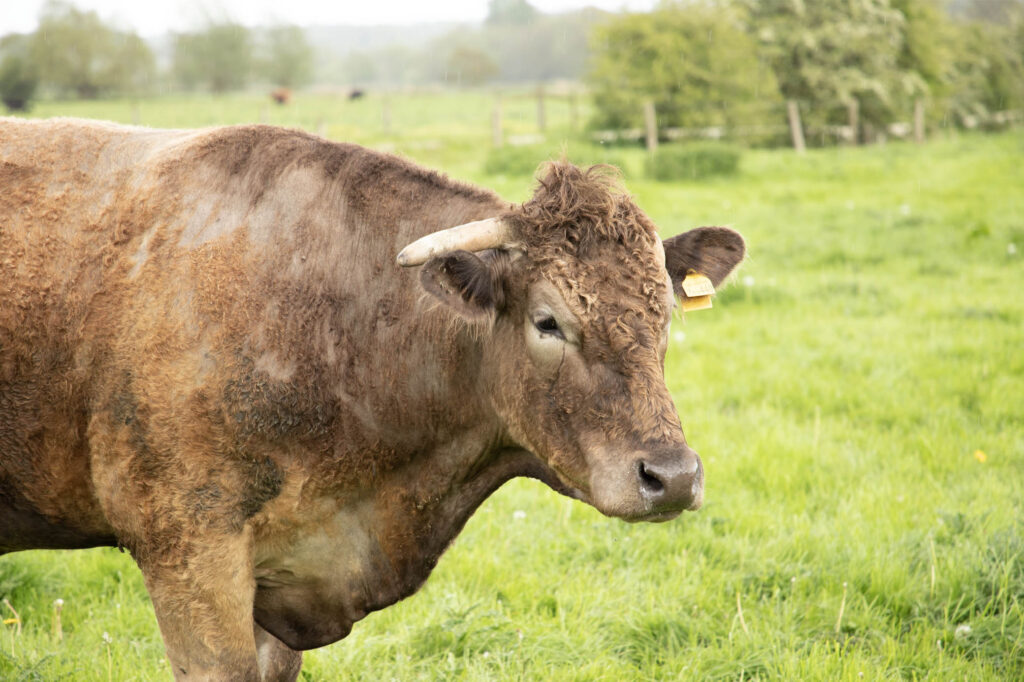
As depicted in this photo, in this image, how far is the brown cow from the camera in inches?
116

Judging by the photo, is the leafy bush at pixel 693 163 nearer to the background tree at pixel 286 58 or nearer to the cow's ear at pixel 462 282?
the cow's ear at pixel 462 282

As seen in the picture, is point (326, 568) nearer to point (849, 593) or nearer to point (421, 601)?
point (421, 601)

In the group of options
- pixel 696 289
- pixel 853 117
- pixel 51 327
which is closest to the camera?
pixel 51 327

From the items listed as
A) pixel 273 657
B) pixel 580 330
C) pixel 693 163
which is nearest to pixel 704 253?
pixel 580 330

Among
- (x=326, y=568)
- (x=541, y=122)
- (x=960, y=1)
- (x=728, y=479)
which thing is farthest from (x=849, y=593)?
(x=960, y=1)

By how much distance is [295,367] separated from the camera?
3.05m

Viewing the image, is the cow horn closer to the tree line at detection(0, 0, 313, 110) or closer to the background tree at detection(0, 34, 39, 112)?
the tree line at detection(0, 0, 313, 110)

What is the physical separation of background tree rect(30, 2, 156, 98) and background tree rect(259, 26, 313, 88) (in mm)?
20271

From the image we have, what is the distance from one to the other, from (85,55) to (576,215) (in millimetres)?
49696

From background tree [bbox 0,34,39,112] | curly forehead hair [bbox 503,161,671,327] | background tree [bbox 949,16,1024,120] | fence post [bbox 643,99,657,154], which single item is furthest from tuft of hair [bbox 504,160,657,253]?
background tree [bbox 949,16,1024,120]

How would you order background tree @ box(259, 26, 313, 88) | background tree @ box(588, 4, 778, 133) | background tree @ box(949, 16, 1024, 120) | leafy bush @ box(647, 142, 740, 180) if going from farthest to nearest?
background tree @ box(259, 26, 313, 88), background tree @ box(949, 16, 1024, 120), background tree @ box(588, 4, 778, 133), leafy bush @ box(647, 142, 740, 180)

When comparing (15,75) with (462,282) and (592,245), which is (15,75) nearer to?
(462,282)

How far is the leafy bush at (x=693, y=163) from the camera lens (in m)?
19.1

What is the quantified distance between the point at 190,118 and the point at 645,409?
35.3m
